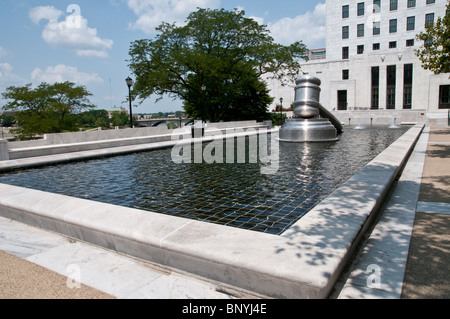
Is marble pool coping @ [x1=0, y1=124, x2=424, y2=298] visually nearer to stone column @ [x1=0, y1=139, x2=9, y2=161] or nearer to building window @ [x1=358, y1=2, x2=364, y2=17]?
stone column @ [x1=0, y1=139, x2=9, y2=161]

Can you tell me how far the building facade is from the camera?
2003 inches

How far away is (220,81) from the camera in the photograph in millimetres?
39531

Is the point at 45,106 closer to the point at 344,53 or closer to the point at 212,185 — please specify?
the point at 212,185

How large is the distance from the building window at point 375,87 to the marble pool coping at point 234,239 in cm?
5587

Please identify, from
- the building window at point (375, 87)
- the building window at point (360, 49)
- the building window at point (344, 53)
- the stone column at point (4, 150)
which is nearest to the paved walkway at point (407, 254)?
the stone column at point (4, 150)

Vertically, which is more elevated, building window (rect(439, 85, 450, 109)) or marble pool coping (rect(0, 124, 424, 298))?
building window (rect(439, 85, 450, 109))

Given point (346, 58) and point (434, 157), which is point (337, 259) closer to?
point (434, 157)

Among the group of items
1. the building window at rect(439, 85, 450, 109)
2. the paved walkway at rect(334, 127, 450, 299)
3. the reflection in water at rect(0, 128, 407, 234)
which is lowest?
the paved walkway at rect(334, 127, 450, 299)

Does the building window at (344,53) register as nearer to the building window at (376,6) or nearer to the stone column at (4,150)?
the building window at (376,6)

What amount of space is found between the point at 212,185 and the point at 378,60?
55.1 m

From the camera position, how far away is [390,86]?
5419 cm

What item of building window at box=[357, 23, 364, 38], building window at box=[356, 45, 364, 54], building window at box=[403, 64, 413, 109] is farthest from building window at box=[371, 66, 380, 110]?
building window at box=[357, 23, 364, 38]

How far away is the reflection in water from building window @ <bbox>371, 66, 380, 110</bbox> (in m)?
49.0

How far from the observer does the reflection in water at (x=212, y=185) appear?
18.7ft
